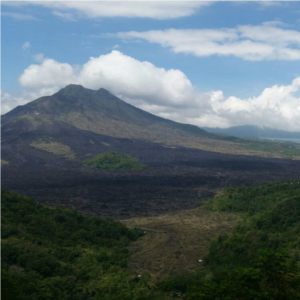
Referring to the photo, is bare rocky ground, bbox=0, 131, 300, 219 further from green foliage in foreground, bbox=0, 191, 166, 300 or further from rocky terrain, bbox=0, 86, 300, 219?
green foliage in foreground, bbox=0, 191, 166, 300

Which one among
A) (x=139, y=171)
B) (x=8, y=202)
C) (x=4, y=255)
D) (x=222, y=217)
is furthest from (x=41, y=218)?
(x=139, y=171)

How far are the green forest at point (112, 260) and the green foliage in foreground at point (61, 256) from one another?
3cm

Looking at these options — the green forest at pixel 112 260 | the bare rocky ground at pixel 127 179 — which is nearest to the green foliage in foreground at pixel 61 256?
the green forest at pixel 112 260

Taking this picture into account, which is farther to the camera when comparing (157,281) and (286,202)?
(286,202)

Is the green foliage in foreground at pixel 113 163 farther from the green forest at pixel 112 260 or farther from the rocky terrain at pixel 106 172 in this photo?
the green forest at pixel 112 260

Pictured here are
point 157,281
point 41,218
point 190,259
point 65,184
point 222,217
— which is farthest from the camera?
point 65,184

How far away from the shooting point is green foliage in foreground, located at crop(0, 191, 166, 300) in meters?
12.8

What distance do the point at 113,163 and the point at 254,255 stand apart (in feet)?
156

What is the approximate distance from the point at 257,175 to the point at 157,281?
43.4 meters

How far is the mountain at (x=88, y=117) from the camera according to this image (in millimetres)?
109812

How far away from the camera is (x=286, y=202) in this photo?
75.7 ft

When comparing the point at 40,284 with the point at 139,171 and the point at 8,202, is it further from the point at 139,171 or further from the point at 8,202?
the point at 139,171

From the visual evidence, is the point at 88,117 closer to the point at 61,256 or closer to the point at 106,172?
the point at 106,172

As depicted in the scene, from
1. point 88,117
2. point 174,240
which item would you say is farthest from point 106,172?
point 88,117
